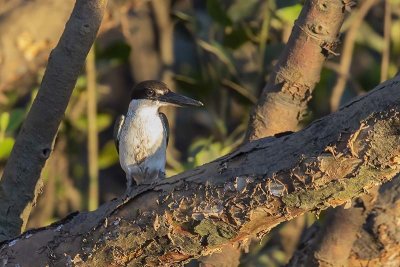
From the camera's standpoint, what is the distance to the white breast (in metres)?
3.59

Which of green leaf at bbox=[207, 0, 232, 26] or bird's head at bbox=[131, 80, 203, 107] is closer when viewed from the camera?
bird's head at bbox=[131, 80, 203, 107]

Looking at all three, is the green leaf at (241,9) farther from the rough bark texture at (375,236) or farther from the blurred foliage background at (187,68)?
the rough bark texture at (375,236)

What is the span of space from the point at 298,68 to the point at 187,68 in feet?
8.52

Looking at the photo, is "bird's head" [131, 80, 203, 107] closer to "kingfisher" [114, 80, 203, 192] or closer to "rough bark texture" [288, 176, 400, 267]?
"kingfisher" [114, 80, 203, 192]

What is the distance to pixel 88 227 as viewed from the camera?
269 cm

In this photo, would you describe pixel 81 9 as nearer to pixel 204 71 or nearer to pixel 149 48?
pixel 204 71

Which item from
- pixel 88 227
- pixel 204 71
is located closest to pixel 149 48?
pixel 204 71

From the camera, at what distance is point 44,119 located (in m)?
3.04

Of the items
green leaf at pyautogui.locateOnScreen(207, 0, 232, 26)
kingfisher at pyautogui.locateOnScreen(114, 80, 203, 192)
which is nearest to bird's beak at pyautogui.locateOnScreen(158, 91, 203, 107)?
kingfisher at pyautogui.locateOnScreen(114, 80, 203, 192)

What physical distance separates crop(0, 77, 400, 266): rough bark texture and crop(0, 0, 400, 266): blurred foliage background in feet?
3.65

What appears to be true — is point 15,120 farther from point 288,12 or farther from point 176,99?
point 288,12

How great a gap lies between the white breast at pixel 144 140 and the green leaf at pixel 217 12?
60cm

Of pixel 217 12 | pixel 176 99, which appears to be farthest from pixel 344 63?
pixel 176 99

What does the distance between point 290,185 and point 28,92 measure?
10.2ft
